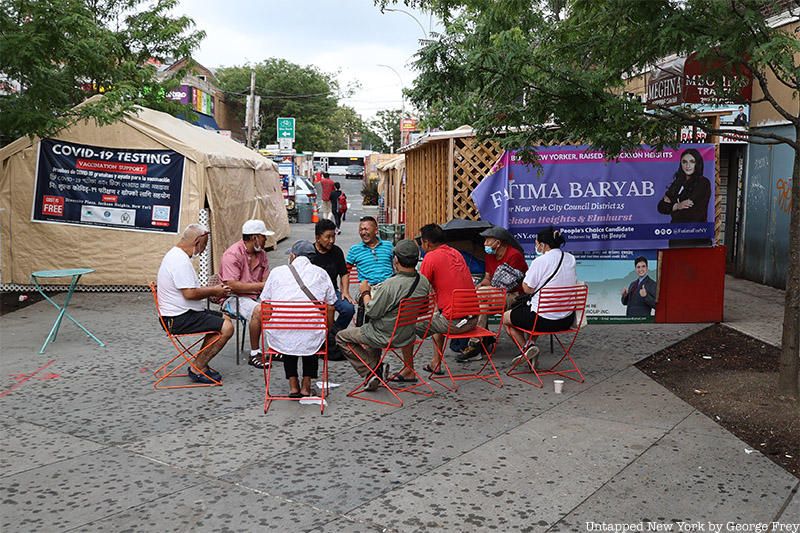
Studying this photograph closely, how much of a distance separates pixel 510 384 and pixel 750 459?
2398mm

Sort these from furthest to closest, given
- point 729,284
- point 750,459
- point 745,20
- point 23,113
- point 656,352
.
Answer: point 729,284 → point 23,113 → point 656,352 → point 745,20 → point 750,459

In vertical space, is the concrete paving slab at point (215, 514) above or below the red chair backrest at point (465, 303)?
below

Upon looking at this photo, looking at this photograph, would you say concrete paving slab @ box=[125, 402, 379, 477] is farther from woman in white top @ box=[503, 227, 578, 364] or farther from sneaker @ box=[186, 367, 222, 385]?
woman in white top @ box=[503, 227, 578, 364]

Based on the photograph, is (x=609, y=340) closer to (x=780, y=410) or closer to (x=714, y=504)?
(x=780, y=410)

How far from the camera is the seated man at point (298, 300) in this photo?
619cm

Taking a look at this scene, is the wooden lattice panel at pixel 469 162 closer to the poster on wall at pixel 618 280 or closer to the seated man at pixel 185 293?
the poster on wall at pixel 618 280

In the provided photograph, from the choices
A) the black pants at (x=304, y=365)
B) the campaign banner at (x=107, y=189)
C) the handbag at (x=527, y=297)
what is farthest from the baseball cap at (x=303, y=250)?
the campaign banner at (x=107, y=189)

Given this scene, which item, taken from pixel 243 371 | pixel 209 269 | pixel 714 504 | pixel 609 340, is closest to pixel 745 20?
pixel 714 504

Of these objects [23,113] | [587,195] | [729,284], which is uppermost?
[23,113]

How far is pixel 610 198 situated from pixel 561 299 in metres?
2.87

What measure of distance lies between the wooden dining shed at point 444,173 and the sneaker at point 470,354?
7.07 ft

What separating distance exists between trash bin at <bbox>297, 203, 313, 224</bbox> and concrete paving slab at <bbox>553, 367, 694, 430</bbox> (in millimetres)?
23584

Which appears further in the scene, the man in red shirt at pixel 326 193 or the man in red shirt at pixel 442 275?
the man in red shirt at pixel 326 193

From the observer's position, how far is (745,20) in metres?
5.53
